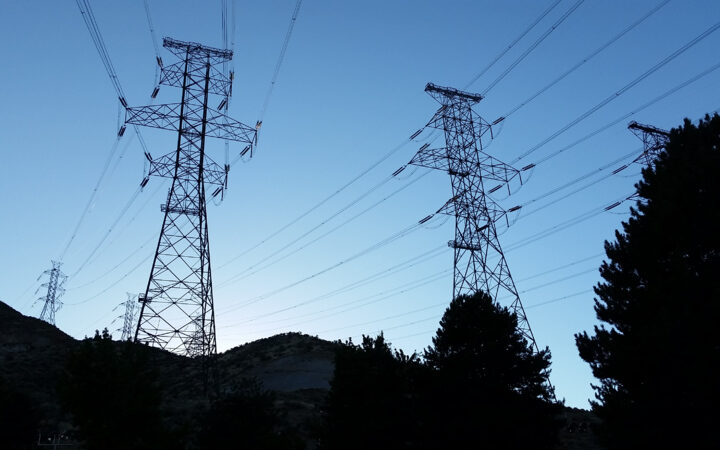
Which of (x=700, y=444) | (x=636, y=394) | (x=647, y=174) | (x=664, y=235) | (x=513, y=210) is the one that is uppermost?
(x=513, y=210)

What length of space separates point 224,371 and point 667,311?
192 feet

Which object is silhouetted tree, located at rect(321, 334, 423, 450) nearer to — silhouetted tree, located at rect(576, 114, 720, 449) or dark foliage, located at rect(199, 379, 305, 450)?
dark foliage, located at rect(199, 379, 305, 450)

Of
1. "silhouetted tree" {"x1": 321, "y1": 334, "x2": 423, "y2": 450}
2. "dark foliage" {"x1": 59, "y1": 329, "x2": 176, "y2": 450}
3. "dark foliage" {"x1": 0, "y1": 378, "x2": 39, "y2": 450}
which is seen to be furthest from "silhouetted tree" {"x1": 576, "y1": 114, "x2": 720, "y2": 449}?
"dark foliage" {"x1": 0, "y1": 378, "x2": 39, "y2": 450}

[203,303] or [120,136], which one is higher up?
[120,136]

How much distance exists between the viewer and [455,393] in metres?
22.6

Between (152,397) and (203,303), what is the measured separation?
9.06m

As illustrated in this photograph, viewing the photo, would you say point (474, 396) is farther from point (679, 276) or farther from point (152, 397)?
point (152, 397)

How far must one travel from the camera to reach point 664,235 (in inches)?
784

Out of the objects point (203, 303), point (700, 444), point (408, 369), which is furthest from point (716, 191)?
point (203, 303)

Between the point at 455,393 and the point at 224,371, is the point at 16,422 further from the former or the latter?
the point at 224,371

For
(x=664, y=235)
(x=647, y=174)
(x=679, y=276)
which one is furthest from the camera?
(x=647, y=174)

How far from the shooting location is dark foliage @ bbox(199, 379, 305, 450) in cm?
2370

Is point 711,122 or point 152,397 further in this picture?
point 152,397

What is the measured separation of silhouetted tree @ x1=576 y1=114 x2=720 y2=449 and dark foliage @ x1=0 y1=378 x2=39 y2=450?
29141mm
